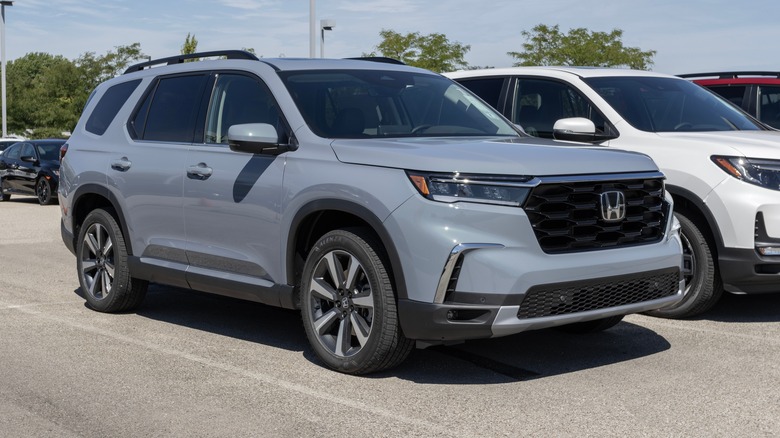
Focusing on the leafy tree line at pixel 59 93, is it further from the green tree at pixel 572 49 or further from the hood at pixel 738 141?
the hood at pixel 738 141

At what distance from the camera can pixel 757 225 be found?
737cm

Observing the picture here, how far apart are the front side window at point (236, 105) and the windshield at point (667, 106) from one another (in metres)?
3.09

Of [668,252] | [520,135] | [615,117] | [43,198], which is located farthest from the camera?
[43,198]

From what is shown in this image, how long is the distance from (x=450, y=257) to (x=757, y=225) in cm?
296

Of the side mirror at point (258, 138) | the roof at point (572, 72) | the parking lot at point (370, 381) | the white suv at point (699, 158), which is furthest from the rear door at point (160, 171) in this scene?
the roof at point (572, 72)

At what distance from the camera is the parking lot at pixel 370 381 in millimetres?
5070

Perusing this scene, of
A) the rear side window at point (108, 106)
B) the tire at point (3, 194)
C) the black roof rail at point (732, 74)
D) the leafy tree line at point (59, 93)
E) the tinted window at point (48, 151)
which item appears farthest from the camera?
the leafy tree line at point (59, 93)

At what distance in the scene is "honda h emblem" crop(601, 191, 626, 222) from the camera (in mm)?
5875

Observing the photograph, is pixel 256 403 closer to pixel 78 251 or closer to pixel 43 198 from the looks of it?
pixel 78 251

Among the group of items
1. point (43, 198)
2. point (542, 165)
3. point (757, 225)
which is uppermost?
point (542, 165)

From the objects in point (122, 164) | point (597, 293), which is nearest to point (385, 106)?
point (597, 293)

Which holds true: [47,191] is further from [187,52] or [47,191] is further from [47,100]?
[47,100]

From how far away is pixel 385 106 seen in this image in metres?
6.88

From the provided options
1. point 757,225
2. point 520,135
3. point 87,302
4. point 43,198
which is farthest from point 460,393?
point 43,198
